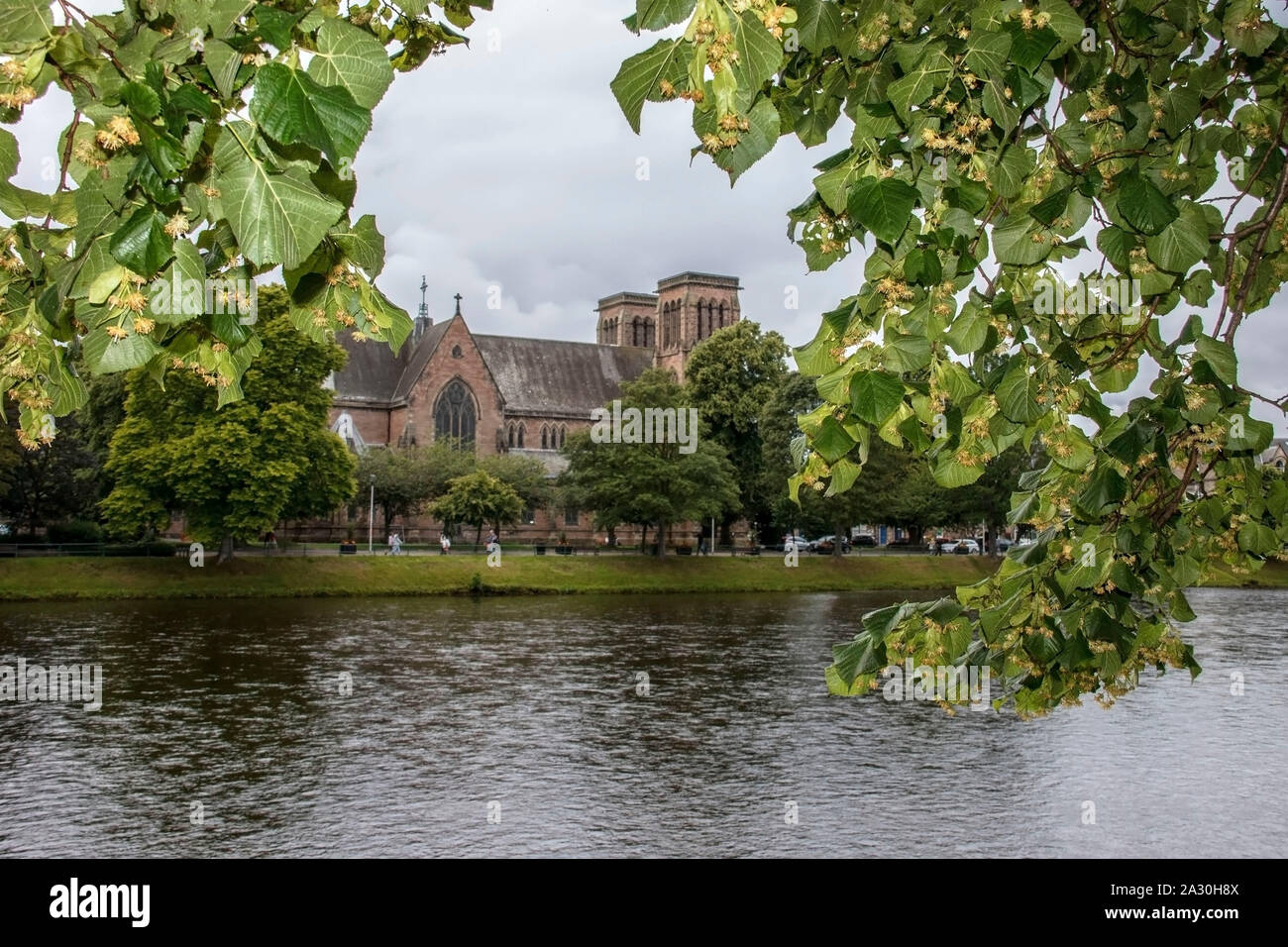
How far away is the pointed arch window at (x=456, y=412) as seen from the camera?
96688mm

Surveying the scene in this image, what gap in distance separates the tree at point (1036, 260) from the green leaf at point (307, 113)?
31.5 inches

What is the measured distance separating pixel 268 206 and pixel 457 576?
195 ft

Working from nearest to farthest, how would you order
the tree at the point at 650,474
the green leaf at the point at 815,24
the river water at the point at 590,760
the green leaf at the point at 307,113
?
the green leaf at the point at 307,113
the green leaf at the point at 815,24
the river water at the point at 590,760
the tree at the point at 650,474

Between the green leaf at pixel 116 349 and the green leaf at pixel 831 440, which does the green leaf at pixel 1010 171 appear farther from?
the green leaf at pixel 116 349

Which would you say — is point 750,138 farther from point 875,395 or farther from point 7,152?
point 7,152

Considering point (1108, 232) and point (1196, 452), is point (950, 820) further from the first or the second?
point (1108, 232)

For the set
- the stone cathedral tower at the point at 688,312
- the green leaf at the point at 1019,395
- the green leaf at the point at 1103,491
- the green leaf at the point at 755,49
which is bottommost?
the green leaf at the point at 1103,491

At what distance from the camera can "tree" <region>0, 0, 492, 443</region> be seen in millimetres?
2592

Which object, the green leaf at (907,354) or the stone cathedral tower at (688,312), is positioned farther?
the stone cathedral tower at (688,312)

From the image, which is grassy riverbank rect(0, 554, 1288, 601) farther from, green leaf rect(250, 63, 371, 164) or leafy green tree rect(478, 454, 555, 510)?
green leaf rect(250, 63, 371, 164)

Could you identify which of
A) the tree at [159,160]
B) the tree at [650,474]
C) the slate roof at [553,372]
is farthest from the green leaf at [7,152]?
the slate roof at [553,372]

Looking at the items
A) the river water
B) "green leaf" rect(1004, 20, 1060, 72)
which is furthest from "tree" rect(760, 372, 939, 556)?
"green leaf" rect(1004, 20, 1060, 72)
